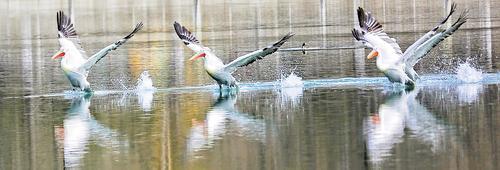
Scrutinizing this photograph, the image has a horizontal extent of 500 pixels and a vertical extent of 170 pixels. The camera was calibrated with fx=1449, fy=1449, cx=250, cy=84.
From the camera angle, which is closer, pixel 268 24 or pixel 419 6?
pixel 268 24

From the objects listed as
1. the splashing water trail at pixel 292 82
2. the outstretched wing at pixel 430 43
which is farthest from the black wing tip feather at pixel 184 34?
the outstretched wing at pixel 430 43

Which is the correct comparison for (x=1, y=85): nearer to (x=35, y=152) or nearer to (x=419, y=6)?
(x=35, y=152)

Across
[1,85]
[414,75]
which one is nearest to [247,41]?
[1,85]

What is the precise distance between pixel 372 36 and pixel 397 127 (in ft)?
27.4

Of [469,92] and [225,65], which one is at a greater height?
[225,65]

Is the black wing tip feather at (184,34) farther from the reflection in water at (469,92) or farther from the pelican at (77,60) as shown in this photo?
the reflection in water at (469,92)

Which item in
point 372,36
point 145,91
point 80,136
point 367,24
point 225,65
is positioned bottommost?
point 80,136

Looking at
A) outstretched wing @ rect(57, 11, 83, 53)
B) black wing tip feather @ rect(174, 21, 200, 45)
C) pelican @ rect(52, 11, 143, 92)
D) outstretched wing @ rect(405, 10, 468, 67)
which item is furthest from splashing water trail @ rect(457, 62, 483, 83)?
outstretched wing @ rect(57, 11, 83, 53)

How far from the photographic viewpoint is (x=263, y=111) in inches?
934

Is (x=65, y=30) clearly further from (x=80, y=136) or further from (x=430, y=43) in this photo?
(x=80, y=136)

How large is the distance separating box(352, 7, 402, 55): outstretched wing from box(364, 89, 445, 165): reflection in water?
3.44m

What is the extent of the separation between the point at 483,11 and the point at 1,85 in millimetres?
27552

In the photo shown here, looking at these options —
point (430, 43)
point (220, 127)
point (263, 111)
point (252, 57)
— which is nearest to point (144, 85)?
point (252, 57)

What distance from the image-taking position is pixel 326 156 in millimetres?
17297
